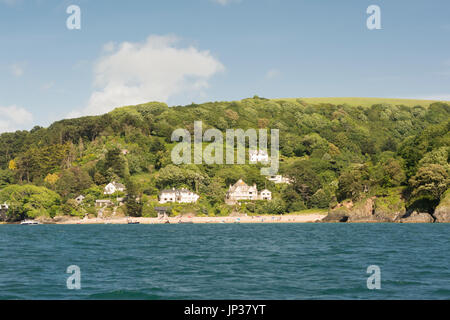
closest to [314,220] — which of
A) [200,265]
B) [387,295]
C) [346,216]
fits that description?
[346,216]

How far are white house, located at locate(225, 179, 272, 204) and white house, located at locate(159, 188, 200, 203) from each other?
11.5 m

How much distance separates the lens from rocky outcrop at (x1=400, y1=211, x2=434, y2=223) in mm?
104356

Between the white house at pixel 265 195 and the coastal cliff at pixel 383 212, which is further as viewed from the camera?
the white house at pixel 265 195

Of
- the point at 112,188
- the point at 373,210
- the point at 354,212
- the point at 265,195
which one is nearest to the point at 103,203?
the point at 112,188

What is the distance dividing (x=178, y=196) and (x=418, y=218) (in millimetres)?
74097

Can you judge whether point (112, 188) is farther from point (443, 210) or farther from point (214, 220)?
point (443, 210)

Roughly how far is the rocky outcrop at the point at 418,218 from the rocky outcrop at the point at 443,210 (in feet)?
7.33

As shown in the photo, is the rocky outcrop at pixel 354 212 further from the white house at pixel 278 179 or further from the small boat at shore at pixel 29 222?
the small boat at shore at pixel 29 222

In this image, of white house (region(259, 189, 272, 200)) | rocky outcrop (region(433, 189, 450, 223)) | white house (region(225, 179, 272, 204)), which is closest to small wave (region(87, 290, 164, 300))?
rocky outcrop (region(433, 189, 450, 223))

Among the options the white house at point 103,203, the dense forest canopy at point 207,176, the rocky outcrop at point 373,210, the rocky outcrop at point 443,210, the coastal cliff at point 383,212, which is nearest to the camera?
the rocky outcrop at point 443,210

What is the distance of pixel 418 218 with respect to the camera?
106000mm

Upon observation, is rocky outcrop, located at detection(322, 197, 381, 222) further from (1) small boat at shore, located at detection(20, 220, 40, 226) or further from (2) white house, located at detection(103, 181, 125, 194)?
(1) small boat at shore, located at detection(20, 220, 40, 226)

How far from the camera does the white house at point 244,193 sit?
15712cm

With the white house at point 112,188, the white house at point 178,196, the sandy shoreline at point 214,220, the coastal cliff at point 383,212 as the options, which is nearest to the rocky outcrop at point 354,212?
the coastal cliff at point 383,212
